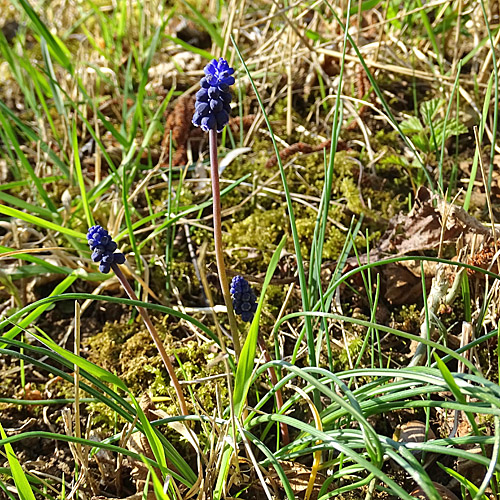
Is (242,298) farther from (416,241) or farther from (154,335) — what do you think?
(416,241)

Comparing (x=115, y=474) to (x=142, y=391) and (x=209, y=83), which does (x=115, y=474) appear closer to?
(x=142, y=391)

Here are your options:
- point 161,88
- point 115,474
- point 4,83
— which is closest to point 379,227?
point 115,474

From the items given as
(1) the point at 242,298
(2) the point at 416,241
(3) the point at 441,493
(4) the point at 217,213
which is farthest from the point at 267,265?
(3) the point at 441,493

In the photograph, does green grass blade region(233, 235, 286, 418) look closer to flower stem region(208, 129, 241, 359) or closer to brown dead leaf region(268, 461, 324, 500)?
flower stem region(208, 129, 241, 359)

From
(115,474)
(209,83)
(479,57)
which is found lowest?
(115,474)

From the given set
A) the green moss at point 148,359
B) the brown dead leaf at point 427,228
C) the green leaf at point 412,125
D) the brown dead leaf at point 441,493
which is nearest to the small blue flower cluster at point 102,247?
the green moss at point 148,359

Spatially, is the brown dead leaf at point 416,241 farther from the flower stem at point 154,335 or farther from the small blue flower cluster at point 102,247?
the small blue flower cluster at point 102,247
